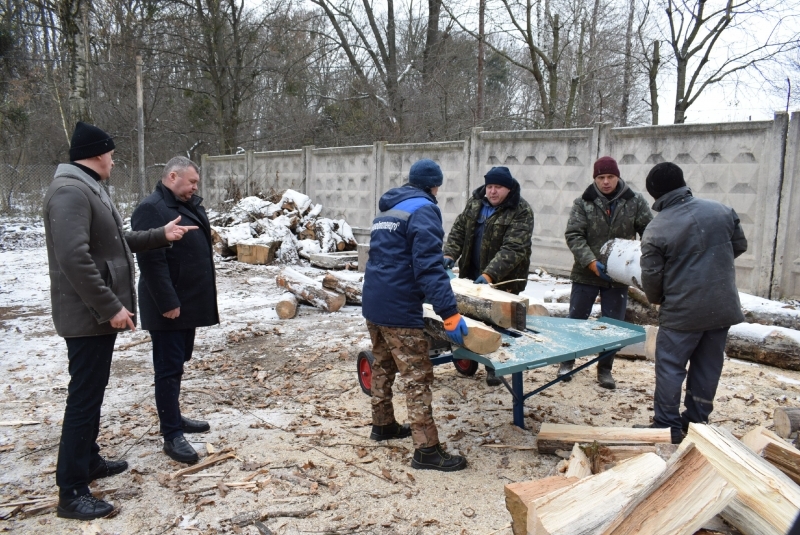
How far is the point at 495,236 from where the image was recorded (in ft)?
16.5

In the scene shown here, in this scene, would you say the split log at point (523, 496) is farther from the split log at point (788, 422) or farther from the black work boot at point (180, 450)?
the black work boot at point (180, 450)

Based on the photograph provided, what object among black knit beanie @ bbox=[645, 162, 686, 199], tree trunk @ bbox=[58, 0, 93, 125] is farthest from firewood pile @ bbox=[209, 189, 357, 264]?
black knit beanie @ bbox=[645, 162, 686, 199]

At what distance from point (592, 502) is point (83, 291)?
8.92 feet

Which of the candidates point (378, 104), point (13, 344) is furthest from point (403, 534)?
point (378, 104)

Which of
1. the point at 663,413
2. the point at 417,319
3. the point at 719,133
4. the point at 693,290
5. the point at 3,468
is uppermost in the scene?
the point at 719,133

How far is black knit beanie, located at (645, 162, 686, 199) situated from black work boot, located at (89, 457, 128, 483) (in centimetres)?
384

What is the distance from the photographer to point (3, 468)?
3.74 metres

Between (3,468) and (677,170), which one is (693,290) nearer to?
(677,170)

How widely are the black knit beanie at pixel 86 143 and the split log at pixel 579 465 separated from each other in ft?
10.3

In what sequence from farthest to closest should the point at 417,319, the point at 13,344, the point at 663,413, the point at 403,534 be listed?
the point at 13,344, the point at 663,413, the point at 417,319, the point at 403,534

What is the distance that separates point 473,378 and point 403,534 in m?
2.59

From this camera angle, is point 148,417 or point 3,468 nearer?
point 3,468

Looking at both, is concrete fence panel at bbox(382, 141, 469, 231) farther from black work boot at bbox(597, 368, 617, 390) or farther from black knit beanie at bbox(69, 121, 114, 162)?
black knit beanie at bbox(69, 121, 114, 162)

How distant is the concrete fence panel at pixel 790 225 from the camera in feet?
24.5
